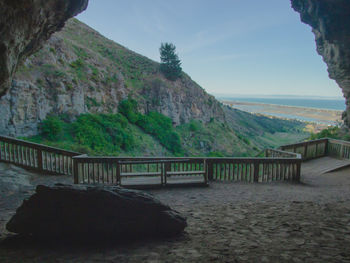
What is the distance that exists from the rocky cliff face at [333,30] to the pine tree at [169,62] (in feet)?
77.8

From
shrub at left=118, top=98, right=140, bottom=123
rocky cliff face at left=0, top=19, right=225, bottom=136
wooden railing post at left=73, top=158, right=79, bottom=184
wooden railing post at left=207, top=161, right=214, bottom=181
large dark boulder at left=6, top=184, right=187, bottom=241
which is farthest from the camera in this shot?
shrub at left=118, top=98, right=140, bottom=123

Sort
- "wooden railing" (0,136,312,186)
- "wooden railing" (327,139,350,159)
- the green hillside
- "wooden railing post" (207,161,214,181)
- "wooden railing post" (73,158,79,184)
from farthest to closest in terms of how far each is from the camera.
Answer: the green hillside → "wooden railing" (327,139,350,159) → "wooden railing post" (207,161,214,181) → "wooden railing post" (73,158,79,184) → "wooden railing" (0,136,312,186)

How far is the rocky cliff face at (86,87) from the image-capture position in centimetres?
1517

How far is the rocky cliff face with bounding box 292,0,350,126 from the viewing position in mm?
10773

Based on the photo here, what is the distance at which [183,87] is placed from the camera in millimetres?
36500

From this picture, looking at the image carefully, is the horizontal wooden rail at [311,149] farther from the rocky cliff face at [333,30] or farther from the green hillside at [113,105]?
the green hillside at [113,105]

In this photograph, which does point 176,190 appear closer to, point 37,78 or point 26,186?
point 26,186

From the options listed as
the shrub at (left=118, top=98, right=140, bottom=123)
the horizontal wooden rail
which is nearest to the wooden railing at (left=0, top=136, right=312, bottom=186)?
the horizontal wooden rail

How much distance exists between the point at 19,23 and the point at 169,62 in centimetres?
3185

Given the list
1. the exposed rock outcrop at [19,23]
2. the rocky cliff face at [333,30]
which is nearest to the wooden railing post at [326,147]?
the rocky cliff face at [333,30]

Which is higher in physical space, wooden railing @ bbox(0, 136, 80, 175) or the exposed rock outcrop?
the exposed rock outcrop

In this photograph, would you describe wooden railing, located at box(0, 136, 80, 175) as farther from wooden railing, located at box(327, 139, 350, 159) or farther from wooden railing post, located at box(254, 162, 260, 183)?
wooden railing, located at box(327, 139, 350, 159)

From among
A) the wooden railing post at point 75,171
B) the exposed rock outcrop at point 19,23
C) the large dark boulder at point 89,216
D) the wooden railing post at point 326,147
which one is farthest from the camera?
the wooden railing post at point 326,147

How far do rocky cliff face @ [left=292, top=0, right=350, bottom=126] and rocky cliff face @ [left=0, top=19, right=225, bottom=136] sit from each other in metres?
19.2
